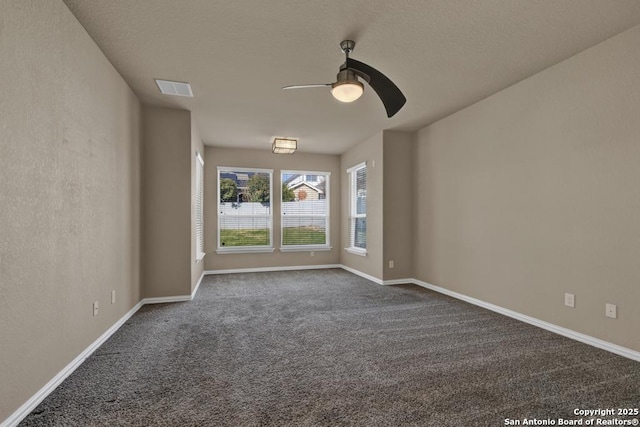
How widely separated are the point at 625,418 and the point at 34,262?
3525mm

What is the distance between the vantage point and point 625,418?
173 centimetres

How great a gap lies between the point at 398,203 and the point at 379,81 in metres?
3.17

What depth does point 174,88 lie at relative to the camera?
140 inches

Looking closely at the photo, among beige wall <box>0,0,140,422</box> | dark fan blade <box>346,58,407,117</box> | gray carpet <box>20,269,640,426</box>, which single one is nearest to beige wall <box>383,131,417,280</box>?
gray carpet <box>20,269,640,426</box>

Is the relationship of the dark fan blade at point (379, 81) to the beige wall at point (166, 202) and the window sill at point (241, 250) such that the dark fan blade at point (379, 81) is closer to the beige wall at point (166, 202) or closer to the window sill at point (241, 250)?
the beige wall at point (166, 202)

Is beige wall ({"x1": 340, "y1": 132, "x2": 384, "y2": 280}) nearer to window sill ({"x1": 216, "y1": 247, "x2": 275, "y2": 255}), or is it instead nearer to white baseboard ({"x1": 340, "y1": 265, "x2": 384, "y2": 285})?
white baseboard ({"x1": 340, "y1": 265, "x2": 384, "y2": 285})

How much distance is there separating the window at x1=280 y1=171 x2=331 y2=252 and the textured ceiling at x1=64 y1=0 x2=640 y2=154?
299 cm

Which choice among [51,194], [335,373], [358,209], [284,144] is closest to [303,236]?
[358,209]

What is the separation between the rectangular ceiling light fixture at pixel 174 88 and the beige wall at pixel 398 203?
310 cm

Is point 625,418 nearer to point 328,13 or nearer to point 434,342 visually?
point 434,342

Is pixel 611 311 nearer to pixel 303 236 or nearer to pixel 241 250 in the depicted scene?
pixel 303 236

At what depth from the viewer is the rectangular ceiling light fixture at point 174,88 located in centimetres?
343

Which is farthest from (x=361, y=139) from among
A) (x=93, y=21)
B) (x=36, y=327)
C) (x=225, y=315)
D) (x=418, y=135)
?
(x=36, y=327)

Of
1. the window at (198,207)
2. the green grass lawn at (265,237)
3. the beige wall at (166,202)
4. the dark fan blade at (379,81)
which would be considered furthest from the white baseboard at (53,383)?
the green grass lawn at (265,237)
